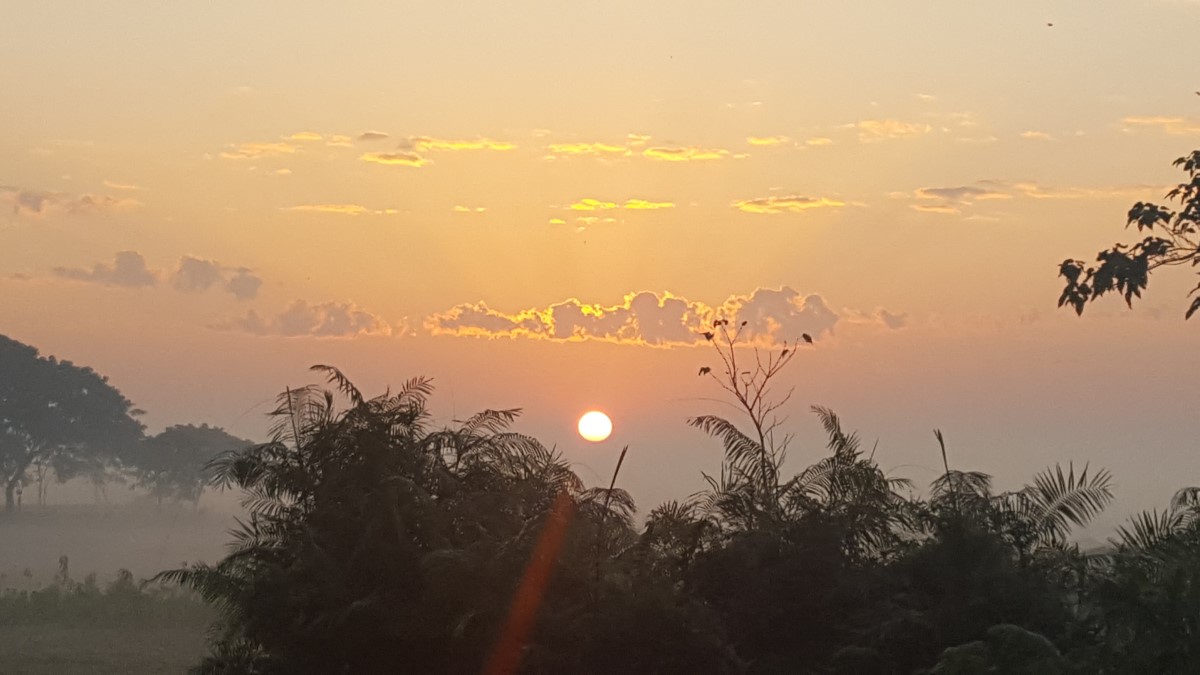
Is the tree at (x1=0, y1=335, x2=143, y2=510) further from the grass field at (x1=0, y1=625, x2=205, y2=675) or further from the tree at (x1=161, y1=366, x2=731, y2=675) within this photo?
the tree at (x1=161, y1=366, x2=731, y2=675)

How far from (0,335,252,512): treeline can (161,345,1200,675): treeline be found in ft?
238

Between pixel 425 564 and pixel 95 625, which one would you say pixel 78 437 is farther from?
pixel 425 564

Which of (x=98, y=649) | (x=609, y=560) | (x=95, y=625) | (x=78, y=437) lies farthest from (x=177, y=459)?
(x=609, y=560)

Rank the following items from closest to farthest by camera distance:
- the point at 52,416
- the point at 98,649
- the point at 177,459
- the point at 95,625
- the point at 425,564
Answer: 1. the point at 425,564
2. the point at 98,649
3. the point at 95,625
4. the point at 52,416
5. the point at 177,459

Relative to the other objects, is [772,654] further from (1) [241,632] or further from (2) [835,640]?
(1) [241,632]

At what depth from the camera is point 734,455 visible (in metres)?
20.3

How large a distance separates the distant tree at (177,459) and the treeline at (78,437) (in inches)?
2.8

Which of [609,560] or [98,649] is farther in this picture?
[98,649]

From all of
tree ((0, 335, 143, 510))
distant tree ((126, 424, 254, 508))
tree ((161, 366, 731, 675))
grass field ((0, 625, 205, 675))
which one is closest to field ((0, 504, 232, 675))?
grass field ((0, 625, 205, 675))

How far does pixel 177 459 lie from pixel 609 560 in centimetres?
9066

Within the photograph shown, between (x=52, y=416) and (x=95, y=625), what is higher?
(x=52, y=416)

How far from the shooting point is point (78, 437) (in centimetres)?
9719

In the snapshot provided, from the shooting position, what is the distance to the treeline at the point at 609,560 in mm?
17516

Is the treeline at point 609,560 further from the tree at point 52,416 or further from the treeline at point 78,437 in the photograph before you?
the tree at point 52,416
